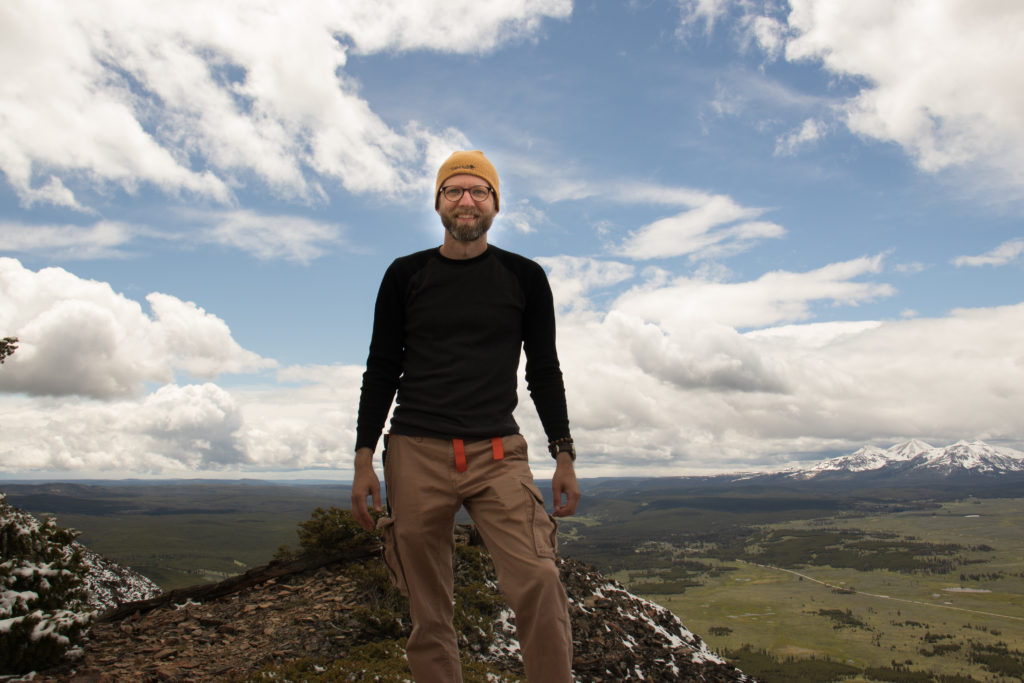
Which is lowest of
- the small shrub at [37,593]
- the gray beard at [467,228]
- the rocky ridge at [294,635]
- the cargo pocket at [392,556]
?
the rocky ridge at [294,635]

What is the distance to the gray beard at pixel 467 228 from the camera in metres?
4.47

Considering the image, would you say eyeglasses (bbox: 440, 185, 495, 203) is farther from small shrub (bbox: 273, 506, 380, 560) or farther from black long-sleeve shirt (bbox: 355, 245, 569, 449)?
small shrub (bbox: 273, 506, 380, 560)

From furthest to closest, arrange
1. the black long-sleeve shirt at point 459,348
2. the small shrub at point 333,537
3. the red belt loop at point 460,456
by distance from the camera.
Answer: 1. the small shrub at point 333,537
2. the black long-sleeve shirt at point 459,348
3. the red belt loop at point 460,456

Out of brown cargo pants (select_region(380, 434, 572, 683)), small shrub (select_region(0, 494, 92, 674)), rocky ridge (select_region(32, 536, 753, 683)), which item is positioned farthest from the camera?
rocky ridge (select_region(32, 536, 753, 683))

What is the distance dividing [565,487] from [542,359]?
912 mm

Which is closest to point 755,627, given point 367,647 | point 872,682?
point 872,682

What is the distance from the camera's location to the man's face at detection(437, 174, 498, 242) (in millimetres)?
4469

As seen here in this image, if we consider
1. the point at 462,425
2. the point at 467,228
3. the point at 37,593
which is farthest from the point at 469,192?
the point at 37,593

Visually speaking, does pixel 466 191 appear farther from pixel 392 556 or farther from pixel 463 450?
pixel 392 556

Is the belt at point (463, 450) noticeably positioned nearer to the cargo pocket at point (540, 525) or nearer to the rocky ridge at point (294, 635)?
the cargo pocket at point (540, 525)

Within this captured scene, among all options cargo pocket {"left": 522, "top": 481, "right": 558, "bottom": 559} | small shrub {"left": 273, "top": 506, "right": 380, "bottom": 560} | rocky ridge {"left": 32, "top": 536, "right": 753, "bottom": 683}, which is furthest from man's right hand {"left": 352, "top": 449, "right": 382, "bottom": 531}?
small shrub {"left": 273, "top": 506, "right": 380, "bottom": 560}

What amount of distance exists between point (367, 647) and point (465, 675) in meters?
1.63

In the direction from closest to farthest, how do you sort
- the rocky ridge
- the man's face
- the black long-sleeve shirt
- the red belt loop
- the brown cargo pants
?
the brown cargo pants → the red belt loop → the black long-sleeve shirt → the man's face → the rocky ridge

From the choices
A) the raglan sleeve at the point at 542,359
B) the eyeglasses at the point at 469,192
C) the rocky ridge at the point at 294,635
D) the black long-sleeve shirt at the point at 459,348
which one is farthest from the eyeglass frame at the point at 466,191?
the rocky ridge at the point at 294,635
